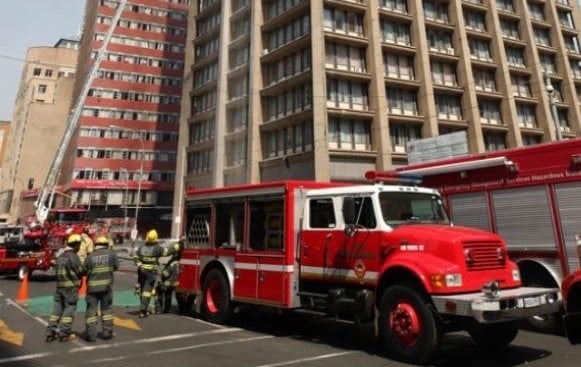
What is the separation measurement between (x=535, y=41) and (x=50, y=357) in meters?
52.5

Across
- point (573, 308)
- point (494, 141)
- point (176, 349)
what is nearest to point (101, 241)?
point (176, 349)

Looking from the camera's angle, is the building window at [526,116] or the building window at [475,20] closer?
the building window at [475,20]

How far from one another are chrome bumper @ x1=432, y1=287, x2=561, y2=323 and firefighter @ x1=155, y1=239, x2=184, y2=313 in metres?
7.38

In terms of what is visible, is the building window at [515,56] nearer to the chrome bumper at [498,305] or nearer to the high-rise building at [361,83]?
the high-rise building at [361,83]

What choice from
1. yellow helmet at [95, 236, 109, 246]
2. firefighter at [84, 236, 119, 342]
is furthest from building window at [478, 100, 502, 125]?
firefighter at [84, 236, 119, 342]

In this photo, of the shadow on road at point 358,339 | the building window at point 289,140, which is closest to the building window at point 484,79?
the building window at point 289,140

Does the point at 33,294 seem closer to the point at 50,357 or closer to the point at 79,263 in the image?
the point at 79,263

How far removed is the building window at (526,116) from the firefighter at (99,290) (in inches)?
1712

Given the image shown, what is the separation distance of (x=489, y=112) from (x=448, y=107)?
5275mm

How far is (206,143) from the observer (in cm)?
4731

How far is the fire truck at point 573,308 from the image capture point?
24.0 ft

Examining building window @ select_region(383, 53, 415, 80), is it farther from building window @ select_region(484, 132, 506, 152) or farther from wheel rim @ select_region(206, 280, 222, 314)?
wheel rim @ select_region(206, 280, 222, 314)

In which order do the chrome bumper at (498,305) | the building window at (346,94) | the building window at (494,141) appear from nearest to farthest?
the chrome bumper at (498,305) → the building window at (346,94) → the building window at (494,141)

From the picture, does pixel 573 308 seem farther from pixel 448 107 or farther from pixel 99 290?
pixel 448 107
